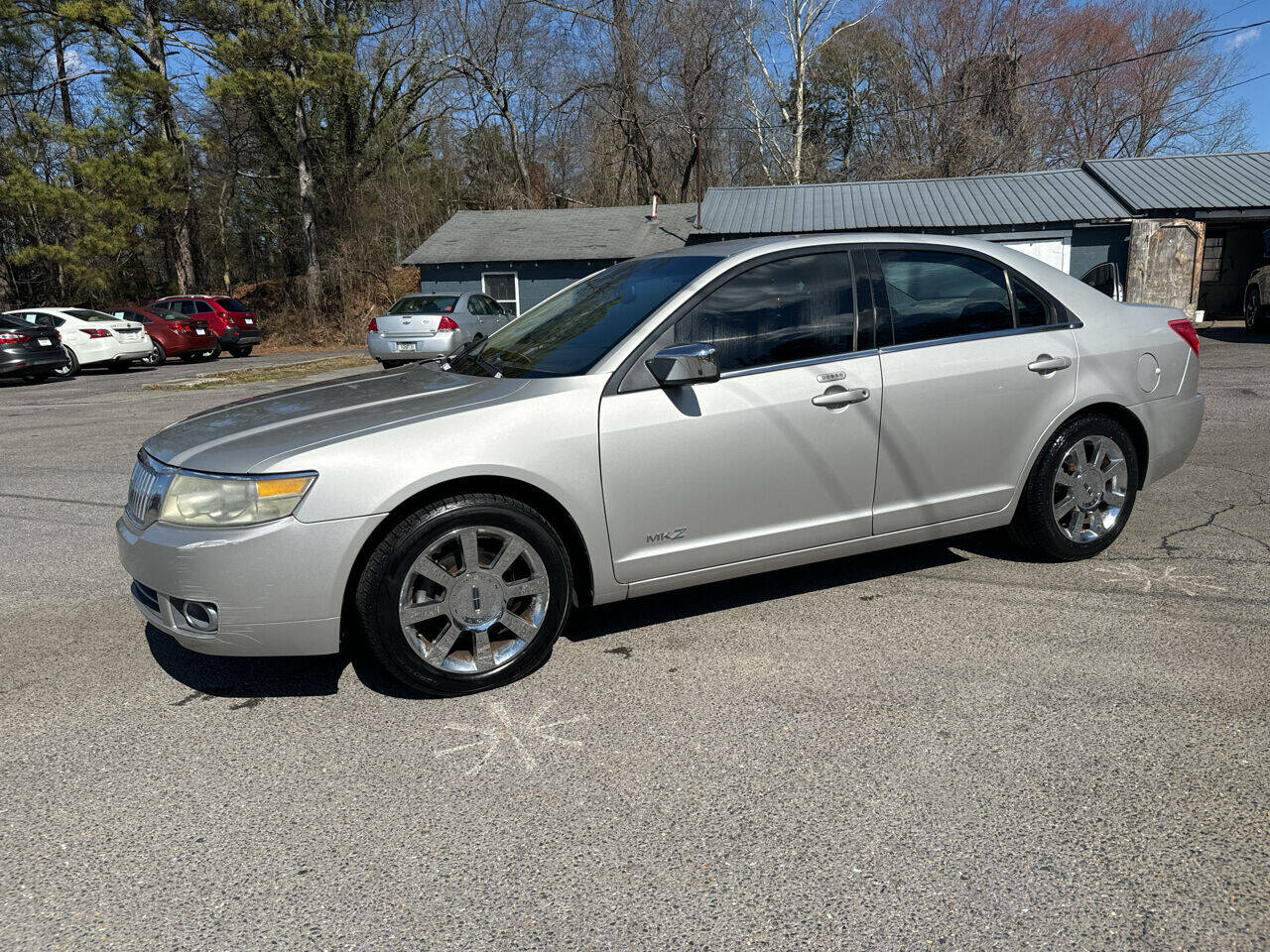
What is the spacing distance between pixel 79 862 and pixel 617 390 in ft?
7.64

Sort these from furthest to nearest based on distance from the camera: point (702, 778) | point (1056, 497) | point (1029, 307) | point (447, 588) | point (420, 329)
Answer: point (420, 329)
point (1056, 497)
point (1029, 307)
point (447, 588)
point (702, 778)

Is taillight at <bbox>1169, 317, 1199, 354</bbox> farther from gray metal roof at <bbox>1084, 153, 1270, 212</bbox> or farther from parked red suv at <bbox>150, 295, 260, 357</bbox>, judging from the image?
parked red suv at <bbox>150, 295, 260, 357</bbox>

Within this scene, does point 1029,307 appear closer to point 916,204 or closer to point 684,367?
point 684,367

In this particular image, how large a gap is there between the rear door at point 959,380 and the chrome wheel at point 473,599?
1.66 meters

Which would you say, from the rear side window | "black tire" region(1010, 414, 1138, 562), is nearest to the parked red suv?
the rear side window

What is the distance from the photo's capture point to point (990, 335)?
446 cm

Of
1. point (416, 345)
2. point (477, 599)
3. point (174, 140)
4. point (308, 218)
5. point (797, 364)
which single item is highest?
point (174, 140)

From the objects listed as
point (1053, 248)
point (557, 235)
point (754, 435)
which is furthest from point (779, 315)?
point (557, 235)

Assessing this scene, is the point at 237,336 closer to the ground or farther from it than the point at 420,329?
closer to the ground

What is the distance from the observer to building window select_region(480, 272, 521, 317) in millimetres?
31422

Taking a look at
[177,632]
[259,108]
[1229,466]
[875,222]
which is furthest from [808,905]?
[259,108]

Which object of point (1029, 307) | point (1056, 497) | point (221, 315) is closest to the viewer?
point (1029, 307)

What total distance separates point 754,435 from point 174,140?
37.9 m

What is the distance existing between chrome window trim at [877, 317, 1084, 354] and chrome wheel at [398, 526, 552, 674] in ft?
6.26
